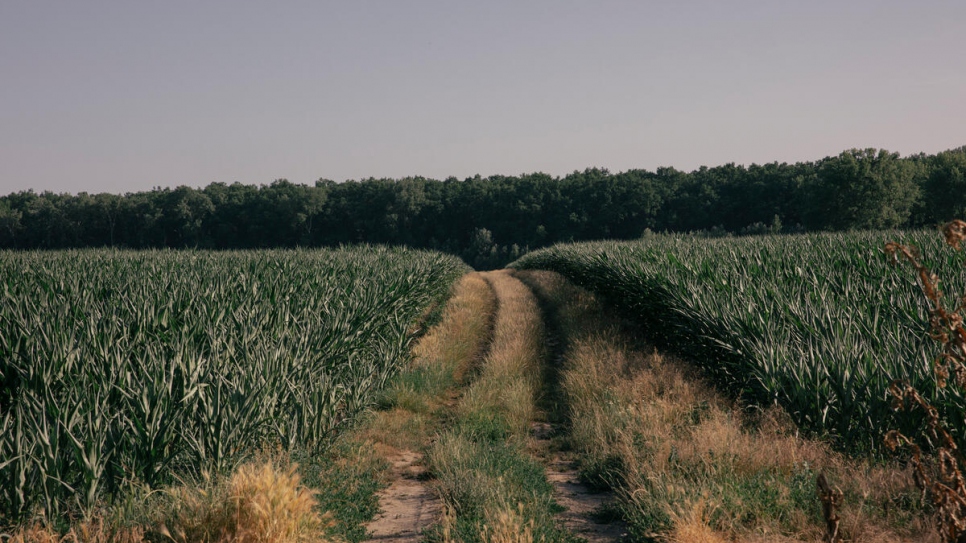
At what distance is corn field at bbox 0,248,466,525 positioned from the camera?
4.37 metres

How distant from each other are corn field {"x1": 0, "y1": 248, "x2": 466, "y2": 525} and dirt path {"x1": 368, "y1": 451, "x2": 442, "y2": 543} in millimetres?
1047

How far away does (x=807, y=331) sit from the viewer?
844 centimetres

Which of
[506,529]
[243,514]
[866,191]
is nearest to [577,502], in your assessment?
[506,529]

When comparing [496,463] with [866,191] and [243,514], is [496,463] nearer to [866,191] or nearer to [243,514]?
[243,514]

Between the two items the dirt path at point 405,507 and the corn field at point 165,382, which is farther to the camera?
the dirt path at point 405,507

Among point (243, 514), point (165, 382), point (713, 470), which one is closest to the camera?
point (243, 514)

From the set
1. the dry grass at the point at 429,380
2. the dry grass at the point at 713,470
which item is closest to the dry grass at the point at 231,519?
the dry grass at the point at 713,470

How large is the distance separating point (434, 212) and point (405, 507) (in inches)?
3866

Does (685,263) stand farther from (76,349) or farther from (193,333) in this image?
(76,349)

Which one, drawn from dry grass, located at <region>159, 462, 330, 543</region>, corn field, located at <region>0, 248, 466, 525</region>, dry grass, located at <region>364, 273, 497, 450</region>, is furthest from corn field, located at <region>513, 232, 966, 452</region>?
corn field, located at <region>0, 248, 466, 525</region>

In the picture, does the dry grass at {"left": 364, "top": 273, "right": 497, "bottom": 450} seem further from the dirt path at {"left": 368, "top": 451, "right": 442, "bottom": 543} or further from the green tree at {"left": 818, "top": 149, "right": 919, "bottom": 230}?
the green tree at {"left": 818, "top": 149, "right": 919, "bottom": 230}

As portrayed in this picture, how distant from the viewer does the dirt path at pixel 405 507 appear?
5.53m

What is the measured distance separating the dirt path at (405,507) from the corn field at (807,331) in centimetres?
424

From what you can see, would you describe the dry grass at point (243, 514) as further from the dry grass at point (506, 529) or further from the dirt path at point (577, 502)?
the dirt path at point (577, 502)
